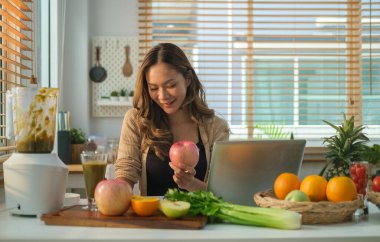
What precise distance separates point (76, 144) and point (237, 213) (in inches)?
114

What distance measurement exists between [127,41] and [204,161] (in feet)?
7.89

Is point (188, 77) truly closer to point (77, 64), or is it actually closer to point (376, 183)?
point (376, 183)

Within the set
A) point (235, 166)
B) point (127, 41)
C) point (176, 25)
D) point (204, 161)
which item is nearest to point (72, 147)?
point (127, 41)

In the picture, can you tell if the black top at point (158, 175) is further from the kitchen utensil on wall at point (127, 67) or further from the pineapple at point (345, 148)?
the kitchen utensil on wall at point (127, 67)

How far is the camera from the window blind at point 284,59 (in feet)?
16.1

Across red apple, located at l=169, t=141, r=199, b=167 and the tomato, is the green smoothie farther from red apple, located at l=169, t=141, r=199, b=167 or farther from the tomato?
the tomato

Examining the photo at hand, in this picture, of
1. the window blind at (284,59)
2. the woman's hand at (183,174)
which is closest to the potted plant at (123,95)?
the window blind at (284,59)

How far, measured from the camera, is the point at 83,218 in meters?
1.64

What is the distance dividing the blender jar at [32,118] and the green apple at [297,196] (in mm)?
809

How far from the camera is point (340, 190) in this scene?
1.69 m

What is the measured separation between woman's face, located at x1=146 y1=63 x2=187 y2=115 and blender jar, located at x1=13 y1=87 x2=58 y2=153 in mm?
690

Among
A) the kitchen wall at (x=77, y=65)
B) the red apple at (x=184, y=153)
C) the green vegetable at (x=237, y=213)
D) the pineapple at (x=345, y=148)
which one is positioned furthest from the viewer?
the kitchen wall at (x=77, y=65)

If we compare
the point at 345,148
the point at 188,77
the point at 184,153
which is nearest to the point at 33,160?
the point at 184,153

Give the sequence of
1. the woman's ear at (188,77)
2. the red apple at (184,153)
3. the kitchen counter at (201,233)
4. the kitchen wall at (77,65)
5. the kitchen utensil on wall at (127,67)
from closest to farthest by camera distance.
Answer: the kitchen counter at (201,233), the red apple at (184,153), the woman's ear at (188,77), the kitchen wall at (77,65), the kitchen utensil on wall at (127,67)
